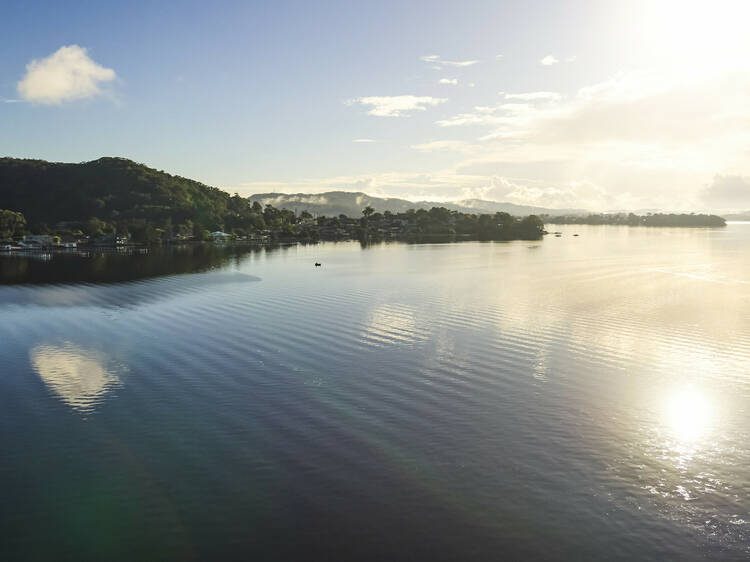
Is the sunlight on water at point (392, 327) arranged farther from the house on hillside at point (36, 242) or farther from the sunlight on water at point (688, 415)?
the house on hillside at point (36, 242)

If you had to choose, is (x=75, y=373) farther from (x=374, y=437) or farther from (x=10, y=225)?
(x=10, y=225)


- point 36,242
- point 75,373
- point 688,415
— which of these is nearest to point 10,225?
point 36,242

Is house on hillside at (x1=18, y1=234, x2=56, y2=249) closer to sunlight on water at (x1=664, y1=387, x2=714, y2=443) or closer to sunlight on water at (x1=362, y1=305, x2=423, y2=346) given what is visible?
sunlight on water at (x1=362, y1=305, x2=423, y2=346)

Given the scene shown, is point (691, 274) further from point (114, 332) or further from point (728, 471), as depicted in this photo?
point (114, 332)

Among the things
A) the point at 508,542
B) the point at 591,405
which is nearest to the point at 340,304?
the point at 591,405

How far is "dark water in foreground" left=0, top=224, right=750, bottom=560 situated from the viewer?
15.8 metres

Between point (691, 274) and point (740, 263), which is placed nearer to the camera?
point (691, 274)

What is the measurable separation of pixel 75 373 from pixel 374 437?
2128cm

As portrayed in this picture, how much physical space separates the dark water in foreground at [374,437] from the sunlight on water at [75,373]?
22 cm

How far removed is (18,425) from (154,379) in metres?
7.71

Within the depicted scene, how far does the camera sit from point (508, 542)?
1546cm

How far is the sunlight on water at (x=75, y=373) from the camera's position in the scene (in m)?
27.5

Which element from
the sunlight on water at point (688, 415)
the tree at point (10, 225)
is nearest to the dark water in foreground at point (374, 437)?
the sunlight on water at point (688, 415)

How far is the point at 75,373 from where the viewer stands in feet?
106
